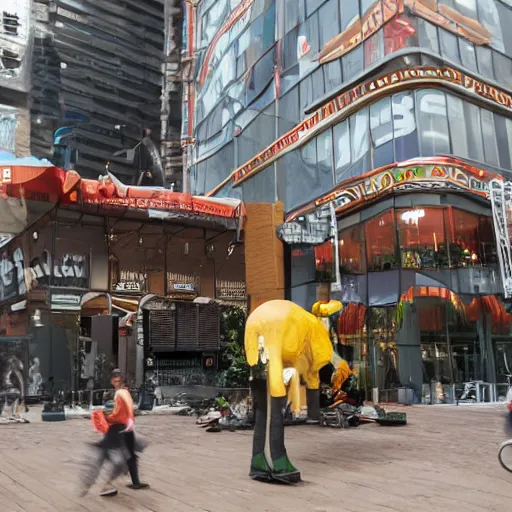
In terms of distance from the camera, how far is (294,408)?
8117 mm

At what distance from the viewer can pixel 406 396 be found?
71.1 ft

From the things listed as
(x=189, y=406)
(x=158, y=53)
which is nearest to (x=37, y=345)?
(x=189, y=406)

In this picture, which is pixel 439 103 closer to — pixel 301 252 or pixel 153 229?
pixel 301 252

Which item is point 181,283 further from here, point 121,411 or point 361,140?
point 121,411

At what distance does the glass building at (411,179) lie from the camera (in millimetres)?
22141

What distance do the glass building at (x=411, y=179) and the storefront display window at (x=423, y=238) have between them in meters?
0.04

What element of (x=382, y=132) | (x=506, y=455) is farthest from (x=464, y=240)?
(x=506, y=455)

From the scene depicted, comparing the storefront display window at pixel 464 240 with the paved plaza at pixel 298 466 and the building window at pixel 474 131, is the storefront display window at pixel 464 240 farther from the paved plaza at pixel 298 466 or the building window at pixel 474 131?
the paved plaza at pixel 298 466

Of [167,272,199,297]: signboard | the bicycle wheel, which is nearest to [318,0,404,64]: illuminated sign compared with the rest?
[167,272,199,297]: signboard

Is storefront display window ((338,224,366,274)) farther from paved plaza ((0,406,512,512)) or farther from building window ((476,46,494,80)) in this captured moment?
paved plaza ((0,406,512,512))

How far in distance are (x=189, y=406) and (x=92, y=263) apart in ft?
20.3

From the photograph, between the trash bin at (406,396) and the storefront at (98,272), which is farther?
the trash bin at (406,396)

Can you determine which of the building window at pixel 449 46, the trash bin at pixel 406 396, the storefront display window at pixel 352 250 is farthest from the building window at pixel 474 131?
the trash bin at pixel 406 396

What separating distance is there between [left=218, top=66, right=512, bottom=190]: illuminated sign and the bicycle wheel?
16.5 m
